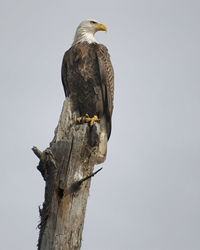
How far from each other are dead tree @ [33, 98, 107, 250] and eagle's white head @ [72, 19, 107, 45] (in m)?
3.48

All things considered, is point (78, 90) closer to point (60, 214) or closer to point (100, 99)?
point (100, 99)

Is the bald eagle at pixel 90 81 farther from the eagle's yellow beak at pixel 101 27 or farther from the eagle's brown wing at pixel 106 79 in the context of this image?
the eagle's yellow beak at pixel 101 27

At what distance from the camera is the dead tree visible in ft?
14.1

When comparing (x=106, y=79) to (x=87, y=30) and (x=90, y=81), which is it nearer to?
(x=90, y=81)

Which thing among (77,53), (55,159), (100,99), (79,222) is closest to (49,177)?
(55,159)

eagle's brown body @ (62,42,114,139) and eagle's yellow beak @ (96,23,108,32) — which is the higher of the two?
eagle's yellow beak @ (96,23,108,32)

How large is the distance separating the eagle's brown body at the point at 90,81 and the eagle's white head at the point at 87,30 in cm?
65

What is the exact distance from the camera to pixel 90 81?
24.4 feet

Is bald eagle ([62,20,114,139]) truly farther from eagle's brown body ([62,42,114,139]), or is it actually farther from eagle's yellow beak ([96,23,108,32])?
eagle's yellow beak ([96,23,108,32])

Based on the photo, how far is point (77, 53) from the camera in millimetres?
7633

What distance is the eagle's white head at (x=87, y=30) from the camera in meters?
8.29

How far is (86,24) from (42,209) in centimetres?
530

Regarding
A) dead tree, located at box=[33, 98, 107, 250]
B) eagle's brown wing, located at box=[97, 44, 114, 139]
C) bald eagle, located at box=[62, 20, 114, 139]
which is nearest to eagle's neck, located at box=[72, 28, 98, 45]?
bald eagle, located at box=[62, 20, 114, 139]

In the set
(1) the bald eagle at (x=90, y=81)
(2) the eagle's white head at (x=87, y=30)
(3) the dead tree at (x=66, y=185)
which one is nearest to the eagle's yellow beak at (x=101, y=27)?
(2) the eagle's white head at (x=87, y=30)
